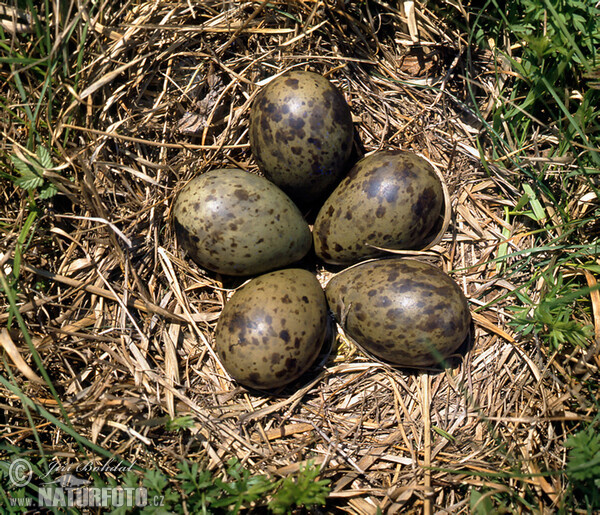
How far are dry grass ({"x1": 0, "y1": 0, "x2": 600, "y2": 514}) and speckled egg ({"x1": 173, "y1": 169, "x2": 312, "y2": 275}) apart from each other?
0.78 ft

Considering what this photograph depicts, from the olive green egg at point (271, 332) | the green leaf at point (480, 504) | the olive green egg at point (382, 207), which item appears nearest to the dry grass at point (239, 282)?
the green leaf at point (480, 504)

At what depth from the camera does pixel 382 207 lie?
2.35 meters

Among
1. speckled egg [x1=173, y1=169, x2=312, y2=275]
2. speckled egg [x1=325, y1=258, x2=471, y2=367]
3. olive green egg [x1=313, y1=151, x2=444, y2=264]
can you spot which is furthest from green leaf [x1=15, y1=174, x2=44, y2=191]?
speckled egg [x1=325, y1=258, x2=471, y2=367]

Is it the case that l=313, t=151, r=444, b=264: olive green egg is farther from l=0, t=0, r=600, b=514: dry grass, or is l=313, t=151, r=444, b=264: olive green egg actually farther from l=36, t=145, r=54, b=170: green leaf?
l=36, t=145, r=54, b=170: green leaf

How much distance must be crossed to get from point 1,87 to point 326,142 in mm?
1722

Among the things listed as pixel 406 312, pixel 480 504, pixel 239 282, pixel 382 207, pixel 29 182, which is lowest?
pixel 480 504

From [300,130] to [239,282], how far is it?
968mm

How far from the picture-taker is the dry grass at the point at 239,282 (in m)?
2.22

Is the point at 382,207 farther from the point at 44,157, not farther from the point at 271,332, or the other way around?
the point at 44,157

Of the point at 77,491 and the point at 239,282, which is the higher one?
the point at 239,282

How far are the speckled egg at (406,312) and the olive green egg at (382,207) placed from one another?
14cm

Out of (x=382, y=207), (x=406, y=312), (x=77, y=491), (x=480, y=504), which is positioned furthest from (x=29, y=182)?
(x=480, y=504)

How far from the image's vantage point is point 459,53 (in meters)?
2.62

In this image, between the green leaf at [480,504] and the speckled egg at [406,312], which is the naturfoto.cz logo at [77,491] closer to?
the speckled egg at [406,312]
